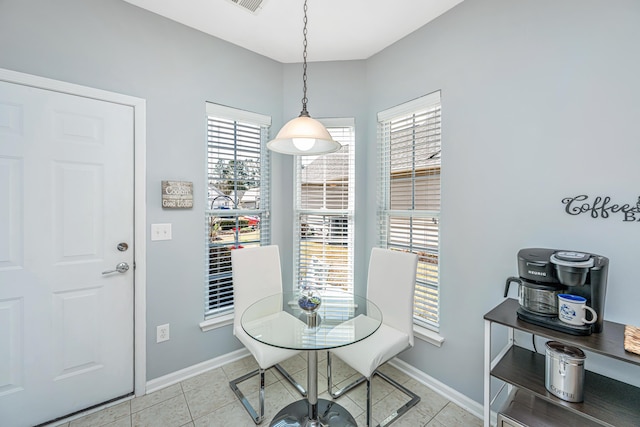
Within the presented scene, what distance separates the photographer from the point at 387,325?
1.99m

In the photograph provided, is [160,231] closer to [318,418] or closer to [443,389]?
[318,418]

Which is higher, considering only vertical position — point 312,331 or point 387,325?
point 312,331

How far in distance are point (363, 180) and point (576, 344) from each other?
180cm

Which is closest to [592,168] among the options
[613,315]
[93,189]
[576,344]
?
[613,315]

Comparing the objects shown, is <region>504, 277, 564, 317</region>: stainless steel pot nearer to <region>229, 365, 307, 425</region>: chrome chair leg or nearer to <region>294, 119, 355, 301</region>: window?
<region>294, 119, 355, 301</region>: window

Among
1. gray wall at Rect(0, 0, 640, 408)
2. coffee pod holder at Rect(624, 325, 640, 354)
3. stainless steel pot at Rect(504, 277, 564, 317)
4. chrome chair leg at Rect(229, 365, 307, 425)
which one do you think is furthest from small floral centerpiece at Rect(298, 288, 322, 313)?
coffee pod holder at Rect(624, 325, 640, 354)

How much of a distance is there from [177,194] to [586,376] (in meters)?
2.70

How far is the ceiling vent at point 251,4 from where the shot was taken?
1.83 metres

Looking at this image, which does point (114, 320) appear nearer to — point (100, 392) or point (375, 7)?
point (100, 392)

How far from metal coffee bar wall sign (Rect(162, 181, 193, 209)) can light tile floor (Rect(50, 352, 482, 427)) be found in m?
1.39

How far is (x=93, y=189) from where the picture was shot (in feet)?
5.92

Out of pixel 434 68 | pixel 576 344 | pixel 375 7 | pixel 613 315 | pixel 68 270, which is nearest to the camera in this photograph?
pixel 576 344

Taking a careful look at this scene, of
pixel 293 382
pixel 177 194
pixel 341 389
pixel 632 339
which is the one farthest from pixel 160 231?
pixel 632 339

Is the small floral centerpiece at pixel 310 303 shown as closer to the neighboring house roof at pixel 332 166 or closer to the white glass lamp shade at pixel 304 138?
the white glass lamp shade at pixel 304 138
